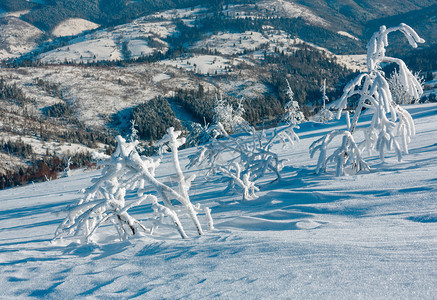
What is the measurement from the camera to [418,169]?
5.19 metres

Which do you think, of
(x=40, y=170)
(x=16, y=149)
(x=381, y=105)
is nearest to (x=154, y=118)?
(x=16, y=149)

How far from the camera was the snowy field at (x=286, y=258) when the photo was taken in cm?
181

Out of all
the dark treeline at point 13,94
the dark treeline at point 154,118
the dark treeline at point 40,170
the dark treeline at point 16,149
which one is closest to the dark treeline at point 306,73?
the dark treeline at point 154,118

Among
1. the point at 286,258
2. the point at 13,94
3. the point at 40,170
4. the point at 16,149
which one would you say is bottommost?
the point at 286,258

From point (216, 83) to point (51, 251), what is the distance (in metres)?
98.5

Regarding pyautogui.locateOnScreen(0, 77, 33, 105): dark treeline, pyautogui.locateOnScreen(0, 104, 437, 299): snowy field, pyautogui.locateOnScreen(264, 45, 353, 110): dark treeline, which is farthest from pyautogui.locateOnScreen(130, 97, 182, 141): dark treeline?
pyautogui.locateOnScreen(0, 104, 437, 299): snowy field

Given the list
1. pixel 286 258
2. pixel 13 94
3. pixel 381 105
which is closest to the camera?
pixel 286 258

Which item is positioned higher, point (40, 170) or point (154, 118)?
point (154, 118)

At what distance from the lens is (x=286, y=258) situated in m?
2.27

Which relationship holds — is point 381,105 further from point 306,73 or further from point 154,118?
point 306,73

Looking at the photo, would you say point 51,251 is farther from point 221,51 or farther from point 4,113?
point 221,51

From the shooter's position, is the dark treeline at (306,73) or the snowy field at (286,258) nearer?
the snowy field at (286,258)

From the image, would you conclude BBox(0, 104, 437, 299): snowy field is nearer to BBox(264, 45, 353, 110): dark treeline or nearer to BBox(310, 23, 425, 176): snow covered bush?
BBox(310, 23, 425, 176): snow covered bush

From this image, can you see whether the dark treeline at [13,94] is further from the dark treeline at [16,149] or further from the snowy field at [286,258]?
the snowy field at [286,258]
